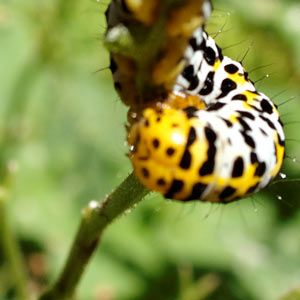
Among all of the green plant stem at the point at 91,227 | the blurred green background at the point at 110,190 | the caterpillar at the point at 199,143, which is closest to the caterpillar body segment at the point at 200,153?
the caterpillar at the point at 199,143

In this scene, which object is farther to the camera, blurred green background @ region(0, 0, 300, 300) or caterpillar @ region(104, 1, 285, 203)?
blurred green background @ region(0, 0, 300, 300)

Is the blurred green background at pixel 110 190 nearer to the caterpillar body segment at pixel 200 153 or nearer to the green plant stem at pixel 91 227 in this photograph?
the green plant stem at pixel 91 227

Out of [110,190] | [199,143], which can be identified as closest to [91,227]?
[199,143]

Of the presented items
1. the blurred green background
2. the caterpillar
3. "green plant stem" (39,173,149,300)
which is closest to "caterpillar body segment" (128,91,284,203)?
the caterpillar

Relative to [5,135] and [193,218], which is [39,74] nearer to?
[5,135]

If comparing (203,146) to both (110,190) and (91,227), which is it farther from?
(110,190)

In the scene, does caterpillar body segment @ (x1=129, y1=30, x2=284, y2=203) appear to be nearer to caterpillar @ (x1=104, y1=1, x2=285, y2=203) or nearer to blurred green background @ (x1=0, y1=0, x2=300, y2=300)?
caterpillar @ (x1=104, y1=1, x2=285, y2=203)
